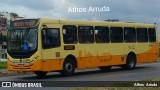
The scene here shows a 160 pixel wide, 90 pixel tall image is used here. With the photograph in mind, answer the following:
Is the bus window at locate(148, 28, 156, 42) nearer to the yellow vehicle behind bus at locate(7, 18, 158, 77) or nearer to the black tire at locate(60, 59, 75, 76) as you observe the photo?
the yellow vehicle behind bus at locate(7, 18, 158, 77)

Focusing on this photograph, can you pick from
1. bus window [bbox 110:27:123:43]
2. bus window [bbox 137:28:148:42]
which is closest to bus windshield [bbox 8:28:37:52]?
bus window [bbox 110:27:123:43]

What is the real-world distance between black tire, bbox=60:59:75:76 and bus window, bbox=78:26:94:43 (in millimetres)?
1379

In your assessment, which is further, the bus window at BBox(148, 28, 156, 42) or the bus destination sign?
the bus window at BBox(148, 28, 156, 42)

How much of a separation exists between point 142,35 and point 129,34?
1.58 metres

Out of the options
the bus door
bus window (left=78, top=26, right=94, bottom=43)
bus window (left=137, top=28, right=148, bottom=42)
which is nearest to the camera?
the bus door

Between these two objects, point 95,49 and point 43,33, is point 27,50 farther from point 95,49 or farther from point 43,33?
point 95,49

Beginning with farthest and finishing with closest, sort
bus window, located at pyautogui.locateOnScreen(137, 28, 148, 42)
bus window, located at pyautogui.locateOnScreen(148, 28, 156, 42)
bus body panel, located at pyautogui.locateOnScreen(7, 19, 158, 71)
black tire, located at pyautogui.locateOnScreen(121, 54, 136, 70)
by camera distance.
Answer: bus window, located at pyautogui.locateOnScreen(148, 28, 156, 42) < bus window, located at pyautogui.locateOnScreen(137, 28, 148, 42) < black tire, located at pyautogui.locateOnScreen(121, 54, 136, 70) < bus body panel, located at pyautogui.locateOnScreen(7, 19, 158, 71)

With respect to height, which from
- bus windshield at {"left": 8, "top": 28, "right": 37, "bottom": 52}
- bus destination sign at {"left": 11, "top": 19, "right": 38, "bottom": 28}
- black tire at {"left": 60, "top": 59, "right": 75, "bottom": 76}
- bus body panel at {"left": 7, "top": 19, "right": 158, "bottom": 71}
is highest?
bus destination sign at {"left": 11, "top": 19, "right": 38, "bottom": 28}

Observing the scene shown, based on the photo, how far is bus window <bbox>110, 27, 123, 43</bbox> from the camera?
26016 millimetres

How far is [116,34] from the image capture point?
2634 centimetres

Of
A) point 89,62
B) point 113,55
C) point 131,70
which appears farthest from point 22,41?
point 131,70

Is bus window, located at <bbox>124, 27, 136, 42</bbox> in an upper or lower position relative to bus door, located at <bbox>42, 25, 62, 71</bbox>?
upper

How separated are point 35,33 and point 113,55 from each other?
6.52 metres

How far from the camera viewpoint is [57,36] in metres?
21.9
